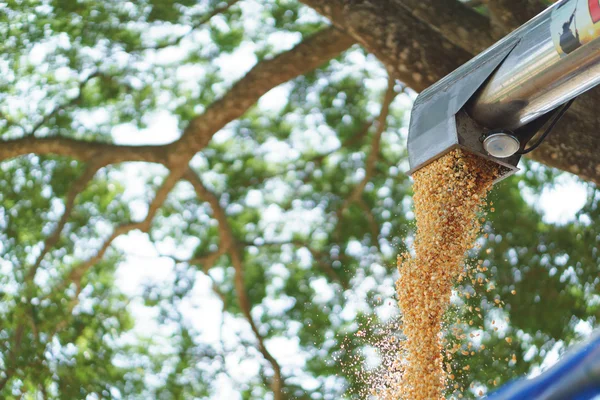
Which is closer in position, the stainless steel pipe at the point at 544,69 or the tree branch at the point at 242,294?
the stainless steel pipe at the point at 544,69

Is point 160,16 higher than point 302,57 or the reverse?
the reverse

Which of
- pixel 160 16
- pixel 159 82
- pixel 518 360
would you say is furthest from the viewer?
pixel 159 82

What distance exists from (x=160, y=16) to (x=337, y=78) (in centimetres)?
116

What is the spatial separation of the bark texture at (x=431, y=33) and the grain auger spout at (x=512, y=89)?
0.77 metres

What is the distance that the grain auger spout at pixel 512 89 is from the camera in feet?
4.84

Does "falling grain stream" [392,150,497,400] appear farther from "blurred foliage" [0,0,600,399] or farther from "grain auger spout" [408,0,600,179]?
"blurred foliage" [0,0,600,399]

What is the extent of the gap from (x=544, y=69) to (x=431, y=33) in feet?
4.12

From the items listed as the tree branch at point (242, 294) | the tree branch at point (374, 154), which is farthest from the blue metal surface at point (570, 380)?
the tree branch at point (242, 294)

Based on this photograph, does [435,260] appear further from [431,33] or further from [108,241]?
[108,241]

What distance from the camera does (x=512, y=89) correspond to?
164 centimetres

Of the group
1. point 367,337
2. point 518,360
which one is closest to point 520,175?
point 518,360

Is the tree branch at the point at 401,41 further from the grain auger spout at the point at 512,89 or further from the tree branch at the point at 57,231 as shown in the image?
the tree branch at the point at 57,231

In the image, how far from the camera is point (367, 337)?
3.98 meters

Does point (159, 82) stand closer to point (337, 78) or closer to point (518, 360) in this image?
point (337, 78)
